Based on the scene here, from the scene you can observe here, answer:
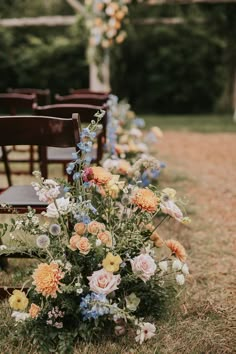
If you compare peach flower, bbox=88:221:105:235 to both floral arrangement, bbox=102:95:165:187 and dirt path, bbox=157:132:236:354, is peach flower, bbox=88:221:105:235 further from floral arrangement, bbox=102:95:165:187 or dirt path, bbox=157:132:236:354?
floral arrangement, bbox=102:95:165:187

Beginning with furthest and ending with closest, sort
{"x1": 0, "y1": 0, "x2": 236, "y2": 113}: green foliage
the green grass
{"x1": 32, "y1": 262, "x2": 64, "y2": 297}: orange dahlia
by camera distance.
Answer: {"x1": 0, "y1": 0, "x2": 236, "y2": 113}: green foliage → the green grass → {"x1": 32, "y1": 262, "x2": 64, "y2": 297}: orange dahlia

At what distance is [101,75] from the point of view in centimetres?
981

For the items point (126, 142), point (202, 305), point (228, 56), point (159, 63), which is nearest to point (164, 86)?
point (159, 63)

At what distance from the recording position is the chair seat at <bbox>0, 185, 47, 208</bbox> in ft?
8.98

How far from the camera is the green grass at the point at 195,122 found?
1021 centimetres

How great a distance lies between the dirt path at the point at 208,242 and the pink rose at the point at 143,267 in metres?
0.33

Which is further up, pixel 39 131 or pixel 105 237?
pixel 39 131

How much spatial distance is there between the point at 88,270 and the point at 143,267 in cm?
25

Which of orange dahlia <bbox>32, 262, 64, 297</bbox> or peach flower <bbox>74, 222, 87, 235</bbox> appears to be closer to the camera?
orange dahlia <bbox>32, 262, 64, 297</bbox>

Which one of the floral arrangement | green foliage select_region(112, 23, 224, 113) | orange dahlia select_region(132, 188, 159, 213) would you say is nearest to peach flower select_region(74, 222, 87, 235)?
orange dahlia select_region(132, 188, 159, 213)

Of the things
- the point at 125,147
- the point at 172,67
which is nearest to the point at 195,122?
the point at 172,67

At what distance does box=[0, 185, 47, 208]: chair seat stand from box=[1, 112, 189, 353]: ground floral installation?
25 centimetres

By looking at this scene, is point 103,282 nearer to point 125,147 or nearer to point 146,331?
point 146,331

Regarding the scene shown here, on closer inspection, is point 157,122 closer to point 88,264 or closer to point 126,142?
point 126,142
